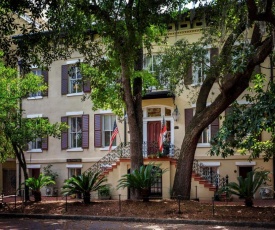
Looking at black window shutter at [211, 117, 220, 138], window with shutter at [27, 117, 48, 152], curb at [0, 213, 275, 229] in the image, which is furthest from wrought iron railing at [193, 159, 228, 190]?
window with shutter at [27, 117, 48, 152]

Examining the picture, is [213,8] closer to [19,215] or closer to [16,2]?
[16,2]

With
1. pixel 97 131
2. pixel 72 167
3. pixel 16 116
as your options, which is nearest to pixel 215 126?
pixel 97 131

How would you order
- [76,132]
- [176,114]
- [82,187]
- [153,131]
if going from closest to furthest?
[82,187], [176,114], [153,131], [76,132]

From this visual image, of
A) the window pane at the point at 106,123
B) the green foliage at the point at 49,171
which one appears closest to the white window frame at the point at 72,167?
the green foliage at the point at 49,171

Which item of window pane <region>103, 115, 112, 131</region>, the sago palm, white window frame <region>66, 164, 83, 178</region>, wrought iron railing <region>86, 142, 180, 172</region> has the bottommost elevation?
the sago palm

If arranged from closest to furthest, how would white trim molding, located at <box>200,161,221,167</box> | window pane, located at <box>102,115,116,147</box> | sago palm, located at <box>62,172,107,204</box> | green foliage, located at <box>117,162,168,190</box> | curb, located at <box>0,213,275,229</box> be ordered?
curb, located at <box>0,213,275,229</box>, green foliage, located at <box>117,162,168,190</box>, sago palm, located at <box>62,172,107,204</box>, white trim molding, located at <box>200,161,221,167</box>, window pane, located at <box>102,115,116,147</box>

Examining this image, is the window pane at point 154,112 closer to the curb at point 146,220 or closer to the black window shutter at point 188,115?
the black window shutter at point 188,115

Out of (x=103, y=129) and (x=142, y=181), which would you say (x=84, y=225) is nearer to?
(x=142, y=181)

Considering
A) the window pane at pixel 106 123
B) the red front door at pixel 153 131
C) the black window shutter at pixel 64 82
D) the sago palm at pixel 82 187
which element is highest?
→ the black window shutter at pixel 64 82

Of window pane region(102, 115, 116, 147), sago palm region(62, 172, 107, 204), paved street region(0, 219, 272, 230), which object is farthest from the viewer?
window pane region(102, 115, 116, 147)

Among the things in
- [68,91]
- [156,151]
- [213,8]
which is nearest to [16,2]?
[213,8]

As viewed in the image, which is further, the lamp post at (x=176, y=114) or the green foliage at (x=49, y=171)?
the green foliage at (x=49, y=171)

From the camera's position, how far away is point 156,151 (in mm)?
26062

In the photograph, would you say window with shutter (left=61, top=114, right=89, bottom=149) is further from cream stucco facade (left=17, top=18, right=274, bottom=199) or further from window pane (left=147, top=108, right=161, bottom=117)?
window pane (left=147, top=108, right=161, bottom=117)
